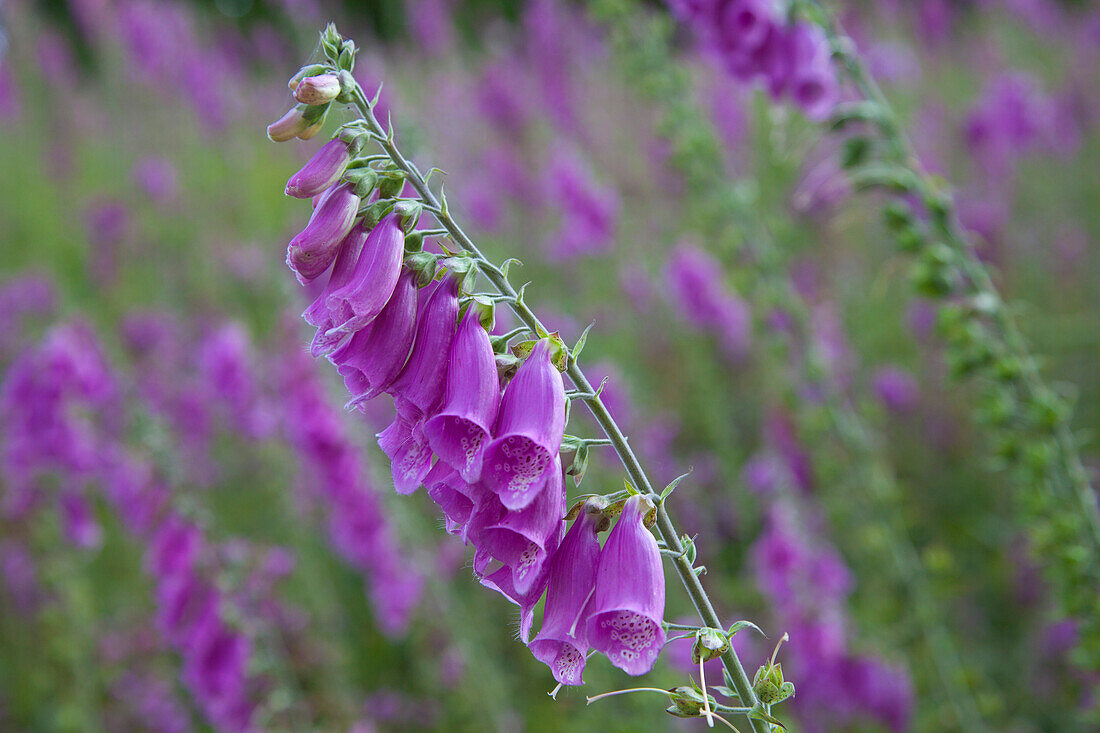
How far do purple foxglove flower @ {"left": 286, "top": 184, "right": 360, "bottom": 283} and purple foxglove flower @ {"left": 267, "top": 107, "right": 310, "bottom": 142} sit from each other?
3.8 inches

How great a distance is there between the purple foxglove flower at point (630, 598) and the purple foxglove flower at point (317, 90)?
2.31 ft

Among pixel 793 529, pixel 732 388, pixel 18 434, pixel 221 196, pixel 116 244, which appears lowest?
pixel 18 434

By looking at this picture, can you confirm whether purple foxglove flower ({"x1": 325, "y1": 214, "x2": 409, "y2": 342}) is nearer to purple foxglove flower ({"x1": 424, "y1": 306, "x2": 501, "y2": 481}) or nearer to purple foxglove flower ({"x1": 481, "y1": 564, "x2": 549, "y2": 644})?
purple foxglove flower ({"x1": 424, "y1": 306, "x2": 501, "y2": 481})

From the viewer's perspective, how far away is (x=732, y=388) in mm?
6270

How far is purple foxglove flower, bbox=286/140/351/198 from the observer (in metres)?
1.09

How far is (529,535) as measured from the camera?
1069 mm

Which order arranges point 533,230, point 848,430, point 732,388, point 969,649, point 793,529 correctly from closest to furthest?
point 848,430 < point 793,529 < point 969,649 < point 732,388 < point 533,230

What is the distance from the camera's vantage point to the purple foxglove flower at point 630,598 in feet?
3.56

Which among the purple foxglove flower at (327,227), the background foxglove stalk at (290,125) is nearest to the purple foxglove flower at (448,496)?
the purple foxglove flower at (327,227)

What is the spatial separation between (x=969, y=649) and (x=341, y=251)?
421 centimetres

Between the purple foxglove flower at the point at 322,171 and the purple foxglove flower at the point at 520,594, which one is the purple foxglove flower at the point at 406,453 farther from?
the purple foxglove flower at the point at 322,171

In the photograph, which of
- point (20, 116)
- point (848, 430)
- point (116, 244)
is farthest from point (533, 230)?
point (20, 116)

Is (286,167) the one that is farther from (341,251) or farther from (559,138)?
(341,251)

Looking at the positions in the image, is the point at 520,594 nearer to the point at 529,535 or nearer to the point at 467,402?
the point at 529,535
